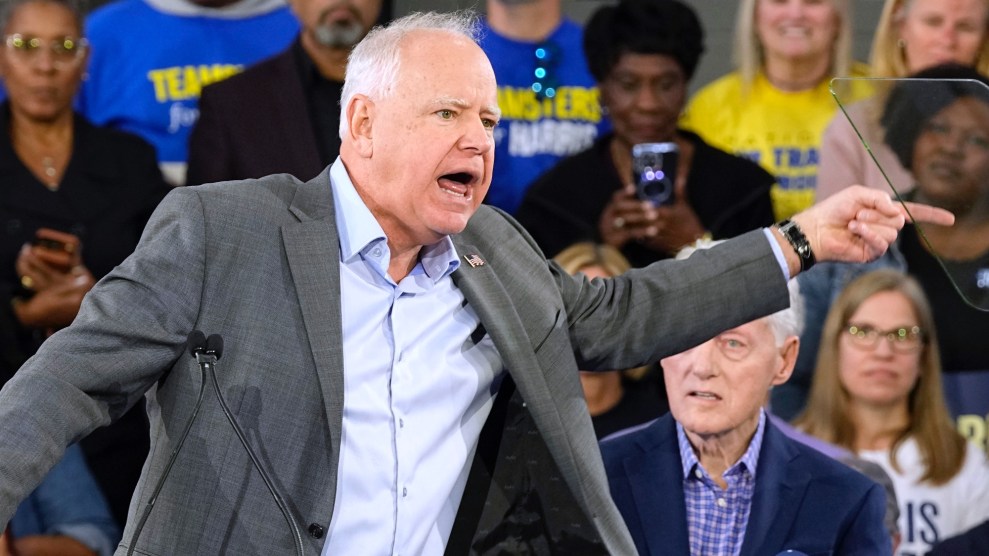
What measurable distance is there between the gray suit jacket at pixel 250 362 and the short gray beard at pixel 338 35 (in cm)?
157

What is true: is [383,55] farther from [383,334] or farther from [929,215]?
[929,215]

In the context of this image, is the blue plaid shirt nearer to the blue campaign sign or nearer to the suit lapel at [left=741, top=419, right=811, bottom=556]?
the suit lapel at [left=741, top=419, right=811, bottom=556]

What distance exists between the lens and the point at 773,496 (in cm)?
254

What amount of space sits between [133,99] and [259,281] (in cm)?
186

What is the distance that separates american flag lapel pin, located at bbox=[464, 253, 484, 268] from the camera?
6.67ft

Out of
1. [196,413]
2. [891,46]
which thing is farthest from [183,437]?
[891,46]

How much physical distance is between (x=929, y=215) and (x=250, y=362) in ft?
3.54

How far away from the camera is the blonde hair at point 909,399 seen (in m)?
3.38

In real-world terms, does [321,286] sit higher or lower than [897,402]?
higher

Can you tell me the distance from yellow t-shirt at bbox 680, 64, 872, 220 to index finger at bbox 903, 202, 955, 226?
1.41 meters

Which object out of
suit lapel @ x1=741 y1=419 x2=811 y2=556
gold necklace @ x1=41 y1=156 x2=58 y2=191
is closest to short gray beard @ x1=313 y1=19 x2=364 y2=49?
gold necklace @ x1=41 y1=156 x2=58 y2=191

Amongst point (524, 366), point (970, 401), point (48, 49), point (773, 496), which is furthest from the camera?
point (970, 401)

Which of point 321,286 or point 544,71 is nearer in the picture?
point 321,286

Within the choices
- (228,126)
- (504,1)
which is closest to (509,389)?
(228,126)
